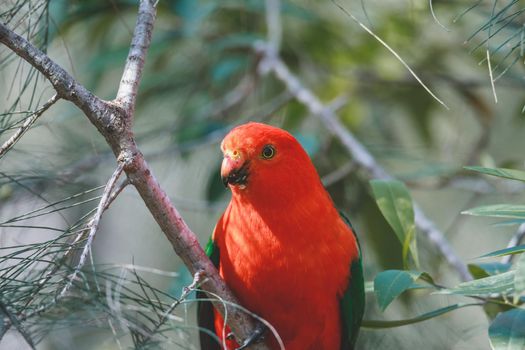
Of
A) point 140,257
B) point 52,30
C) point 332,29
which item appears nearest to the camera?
point 52,30

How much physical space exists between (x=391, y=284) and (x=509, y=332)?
438 millimetres

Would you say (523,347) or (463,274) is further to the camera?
(463,274)

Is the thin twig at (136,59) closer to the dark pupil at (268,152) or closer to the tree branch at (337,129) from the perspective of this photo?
the dark pupil at (268,152)

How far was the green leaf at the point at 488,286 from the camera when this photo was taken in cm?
222

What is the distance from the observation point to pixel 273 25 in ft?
15.9

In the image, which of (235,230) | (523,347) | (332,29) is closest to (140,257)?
(332,29)

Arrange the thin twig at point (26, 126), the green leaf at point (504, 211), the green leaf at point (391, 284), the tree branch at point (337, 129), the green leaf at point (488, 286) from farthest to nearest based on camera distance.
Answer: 1. the tree branch at point (337, 129)
2. the green leaf at point (391, 284)
3. the green leaf at point (504, 211)
4. the green leaf at point (488, 286)
5. the thin twig at point (26, 126)

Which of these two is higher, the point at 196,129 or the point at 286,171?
the point at 196,129

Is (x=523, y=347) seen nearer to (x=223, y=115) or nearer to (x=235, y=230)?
(x=235, y=230)

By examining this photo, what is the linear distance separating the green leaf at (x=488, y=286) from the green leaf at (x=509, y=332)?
0.17m

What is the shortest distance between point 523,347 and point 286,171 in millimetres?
1325

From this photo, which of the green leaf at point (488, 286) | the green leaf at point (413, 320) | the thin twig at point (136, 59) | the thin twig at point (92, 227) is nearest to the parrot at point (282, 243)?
the green leaf at point (413, 320)

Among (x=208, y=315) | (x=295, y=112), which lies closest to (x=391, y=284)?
(x=208, y=315)

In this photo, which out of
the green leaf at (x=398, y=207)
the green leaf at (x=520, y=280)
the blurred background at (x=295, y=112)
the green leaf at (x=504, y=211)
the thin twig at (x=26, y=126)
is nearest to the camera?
the green leaf at (x=520, y=280)
